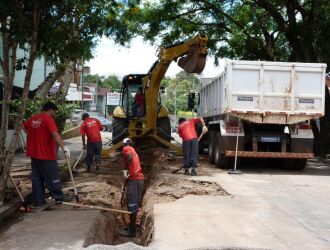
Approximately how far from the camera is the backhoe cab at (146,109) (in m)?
15.4

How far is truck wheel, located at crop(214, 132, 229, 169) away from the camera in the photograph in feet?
47.3

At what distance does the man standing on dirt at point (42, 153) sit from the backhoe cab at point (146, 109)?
610cm

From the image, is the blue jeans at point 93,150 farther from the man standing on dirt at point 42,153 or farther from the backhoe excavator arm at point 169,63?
the man standing on dirt at point 42,153

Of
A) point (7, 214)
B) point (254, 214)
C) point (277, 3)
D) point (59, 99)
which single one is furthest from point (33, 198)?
point (277, 3)

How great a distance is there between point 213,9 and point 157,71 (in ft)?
18.7

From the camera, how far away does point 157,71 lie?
16.2m

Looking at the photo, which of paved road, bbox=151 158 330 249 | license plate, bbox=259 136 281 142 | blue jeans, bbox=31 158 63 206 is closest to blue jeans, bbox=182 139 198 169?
paved road, bbox=151 158 330 249

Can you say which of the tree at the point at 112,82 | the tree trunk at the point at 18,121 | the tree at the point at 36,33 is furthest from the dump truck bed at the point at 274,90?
the tree at the point at 112,82

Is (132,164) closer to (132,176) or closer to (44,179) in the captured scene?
(132,176)

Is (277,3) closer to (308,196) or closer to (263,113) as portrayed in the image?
(263,113)

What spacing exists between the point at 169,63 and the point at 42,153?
7427 millimetres

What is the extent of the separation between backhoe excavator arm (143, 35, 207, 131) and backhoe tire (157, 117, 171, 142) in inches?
22.7

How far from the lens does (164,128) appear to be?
1808 cm

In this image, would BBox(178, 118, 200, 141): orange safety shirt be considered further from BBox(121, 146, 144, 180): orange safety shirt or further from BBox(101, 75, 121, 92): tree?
BBox(101, 75, 121, 92): tree
